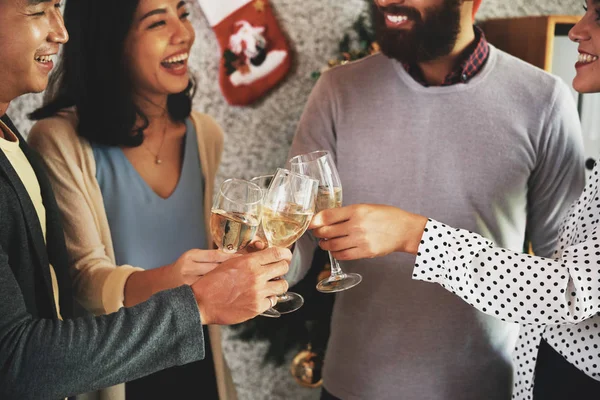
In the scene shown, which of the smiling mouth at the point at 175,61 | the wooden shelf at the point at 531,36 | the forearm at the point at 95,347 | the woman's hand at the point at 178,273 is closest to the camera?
the forearm at the point at 95,347

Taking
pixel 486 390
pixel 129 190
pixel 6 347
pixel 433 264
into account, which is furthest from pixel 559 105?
pixel 6 347

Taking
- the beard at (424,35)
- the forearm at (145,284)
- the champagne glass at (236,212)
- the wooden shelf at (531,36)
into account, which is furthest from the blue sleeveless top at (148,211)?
the wooden shelf at (531,36)

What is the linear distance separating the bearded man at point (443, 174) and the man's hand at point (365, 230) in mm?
352

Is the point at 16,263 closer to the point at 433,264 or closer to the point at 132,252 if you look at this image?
the point at 132,252

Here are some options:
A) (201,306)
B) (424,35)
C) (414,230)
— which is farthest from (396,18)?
(201,306)

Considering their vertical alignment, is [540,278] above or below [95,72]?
below

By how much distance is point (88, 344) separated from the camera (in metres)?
1.02

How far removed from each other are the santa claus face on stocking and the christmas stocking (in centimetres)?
31

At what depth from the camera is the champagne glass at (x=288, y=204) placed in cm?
114

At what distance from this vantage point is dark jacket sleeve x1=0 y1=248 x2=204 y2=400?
3.24 feet

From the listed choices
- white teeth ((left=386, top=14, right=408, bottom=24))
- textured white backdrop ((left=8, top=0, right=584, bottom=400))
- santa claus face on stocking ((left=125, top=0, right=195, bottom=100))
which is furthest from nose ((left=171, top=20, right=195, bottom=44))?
white teeth ((left=386, top=14, right=408, bottom=24))

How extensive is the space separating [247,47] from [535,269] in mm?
1266

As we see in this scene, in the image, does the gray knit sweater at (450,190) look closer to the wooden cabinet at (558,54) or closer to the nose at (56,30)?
the wooden cabinet at (558,54)

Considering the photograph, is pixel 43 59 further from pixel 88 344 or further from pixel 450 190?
pixel 450 190
